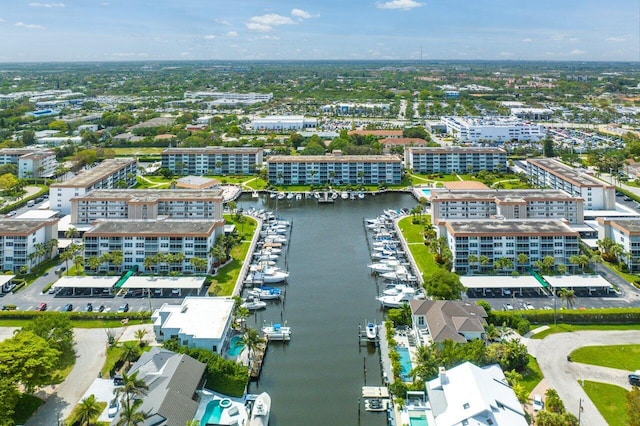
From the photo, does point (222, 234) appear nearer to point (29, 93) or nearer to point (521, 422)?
point (521, 422)

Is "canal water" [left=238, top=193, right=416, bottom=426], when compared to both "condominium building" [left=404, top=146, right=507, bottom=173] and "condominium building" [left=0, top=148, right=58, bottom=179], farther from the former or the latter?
"condominium building" [left=0, top=148, right=58, bottom=179]

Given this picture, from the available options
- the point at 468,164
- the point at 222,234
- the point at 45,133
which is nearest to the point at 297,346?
the point at 222,234

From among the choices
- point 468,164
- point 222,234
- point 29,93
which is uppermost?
point 29,93

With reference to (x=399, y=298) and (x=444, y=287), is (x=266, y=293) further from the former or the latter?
(x=444, y=287)

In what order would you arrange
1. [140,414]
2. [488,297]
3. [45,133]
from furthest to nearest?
1. [45,133]
2. [488,297]
3. [140,414]

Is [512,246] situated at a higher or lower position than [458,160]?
lower

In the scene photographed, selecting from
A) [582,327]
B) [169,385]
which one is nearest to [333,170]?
[582,327]

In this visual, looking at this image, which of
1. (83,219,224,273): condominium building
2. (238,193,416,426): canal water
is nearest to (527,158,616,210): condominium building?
(238,193,416,426): canal water

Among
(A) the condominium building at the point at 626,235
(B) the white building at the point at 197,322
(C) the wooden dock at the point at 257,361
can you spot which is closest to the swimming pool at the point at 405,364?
(C) the wooden dock at the point at 257,361
